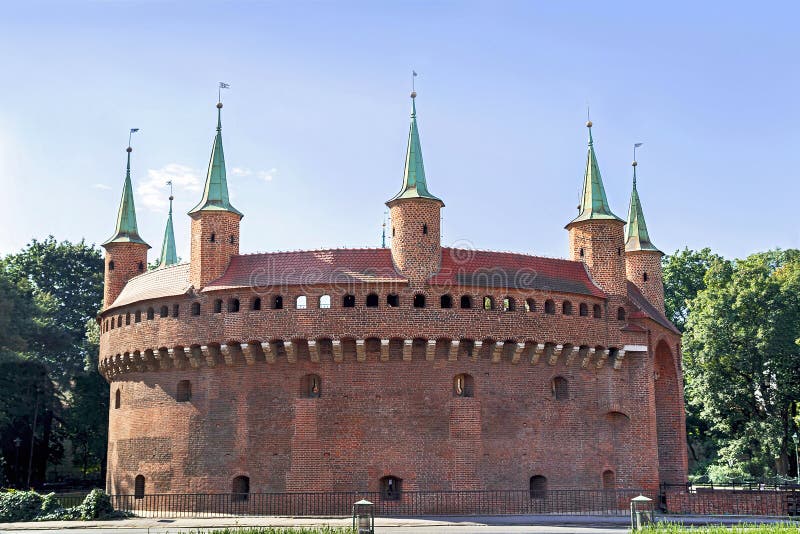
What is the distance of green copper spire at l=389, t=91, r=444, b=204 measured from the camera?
37.3m

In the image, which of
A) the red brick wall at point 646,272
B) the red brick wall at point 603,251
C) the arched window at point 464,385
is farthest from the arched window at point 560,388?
the red brick wall at point 646,272

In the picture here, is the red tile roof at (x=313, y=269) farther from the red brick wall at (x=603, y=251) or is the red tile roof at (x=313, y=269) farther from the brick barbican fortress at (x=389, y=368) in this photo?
the red brick wall at (x=603, y=251)

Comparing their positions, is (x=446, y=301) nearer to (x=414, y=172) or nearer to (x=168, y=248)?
(x=414, y=172)

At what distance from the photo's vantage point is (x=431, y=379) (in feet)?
118

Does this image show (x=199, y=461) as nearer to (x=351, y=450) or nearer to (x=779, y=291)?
(x=351, y=450)

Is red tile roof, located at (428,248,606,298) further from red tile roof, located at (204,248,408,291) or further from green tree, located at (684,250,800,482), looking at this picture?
green tree, located at (684,250,800,482)

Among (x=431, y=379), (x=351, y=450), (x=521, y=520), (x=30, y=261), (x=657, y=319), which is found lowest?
(x=521, y=520)

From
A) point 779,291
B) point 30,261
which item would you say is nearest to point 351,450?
point 779,291

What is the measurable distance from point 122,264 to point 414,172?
14.9 metres

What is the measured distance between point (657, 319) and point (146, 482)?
22169 millimetres

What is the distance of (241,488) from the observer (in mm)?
36062

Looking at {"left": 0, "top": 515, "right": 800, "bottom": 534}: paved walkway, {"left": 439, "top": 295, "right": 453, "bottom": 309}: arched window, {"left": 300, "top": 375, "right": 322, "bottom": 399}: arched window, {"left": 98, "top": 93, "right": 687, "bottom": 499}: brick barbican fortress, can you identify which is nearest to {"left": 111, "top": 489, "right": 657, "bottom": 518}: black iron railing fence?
{"left": 98, "top": 93, "right": 687, "bottom": 499}: brick barbican fortress

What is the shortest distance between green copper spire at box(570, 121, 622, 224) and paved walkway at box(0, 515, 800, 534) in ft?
40.9

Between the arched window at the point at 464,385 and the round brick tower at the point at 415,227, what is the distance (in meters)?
3.94
